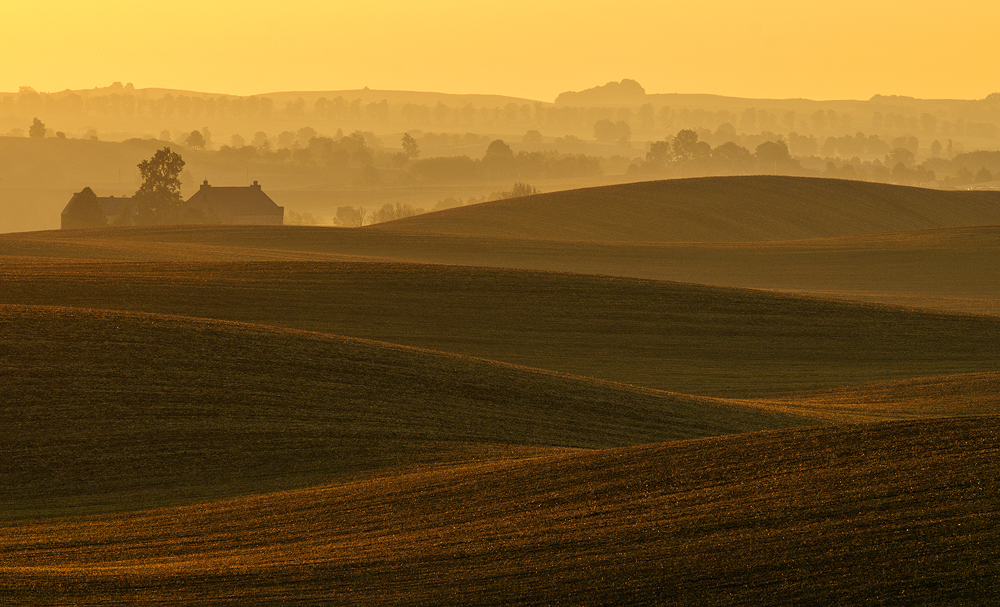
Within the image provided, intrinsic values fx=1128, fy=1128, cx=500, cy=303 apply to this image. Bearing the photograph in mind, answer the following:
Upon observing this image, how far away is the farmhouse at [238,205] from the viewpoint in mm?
101250

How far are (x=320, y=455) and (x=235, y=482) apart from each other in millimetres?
1488

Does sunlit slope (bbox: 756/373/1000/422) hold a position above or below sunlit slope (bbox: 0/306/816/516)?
below

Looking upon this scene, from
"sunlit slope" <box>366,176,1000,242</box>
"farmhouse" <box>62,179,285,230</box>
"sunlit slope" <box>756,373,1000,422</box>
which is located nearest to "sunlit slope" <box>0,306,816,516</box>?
"sunlit slope" <box>756,373,1000,422</box>

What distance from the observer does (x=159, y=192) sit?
89.8 meters

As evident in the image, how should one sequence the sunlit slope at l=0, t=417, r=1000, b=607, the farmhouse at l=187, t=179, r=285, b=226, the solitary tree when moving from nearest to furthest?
the sunlit slope at l=0, t=417, r=1000, b=607 < the solitary tree < the farmhouse at l=187, t=179, r=285, b=226

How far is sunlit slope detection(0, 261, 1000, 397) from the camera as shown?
93.4 feet

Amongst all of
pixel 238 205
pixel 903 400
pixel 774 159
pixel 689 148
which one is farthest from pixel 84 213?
pixel 774 159

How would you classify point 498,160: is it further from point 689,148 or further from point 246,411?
point 246,411

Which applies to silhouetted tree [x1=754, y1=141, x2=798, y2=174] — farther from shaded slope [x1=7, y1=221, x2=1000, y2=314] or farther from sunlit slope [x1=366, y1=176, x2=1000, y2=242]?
shaded slope [x1=7, y1=221, x2=1000, y2=314]

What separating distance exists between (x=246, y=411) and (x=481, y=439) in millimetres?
3912

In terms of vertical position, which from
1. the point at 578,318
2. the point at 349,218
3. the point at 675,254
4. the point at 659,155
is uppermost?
the point at 659,155

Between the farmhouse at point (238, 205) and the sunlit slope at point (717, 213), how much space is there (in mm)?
29302

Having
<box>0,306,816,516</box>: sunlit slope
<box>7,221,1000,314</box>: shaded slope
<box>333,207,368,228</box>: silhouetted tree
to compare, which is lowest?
<box>0,306,816,516</box>: sunlit slope

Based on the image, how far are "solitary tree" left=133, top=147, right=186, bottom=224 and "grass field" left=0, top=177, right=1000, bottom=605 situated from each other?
42.2m
